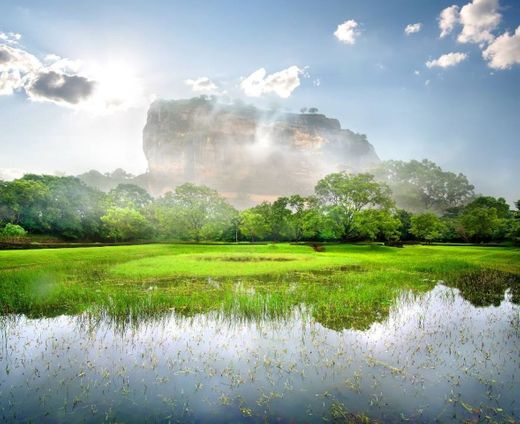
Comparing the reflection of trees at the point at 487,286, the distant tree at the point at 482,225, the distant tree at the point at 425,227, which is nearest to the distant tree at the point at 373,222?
the distant tree at the point at 425,227

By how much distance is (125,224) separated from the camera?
238 ft

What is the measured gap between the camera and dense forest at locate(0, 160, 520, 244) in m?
63.5

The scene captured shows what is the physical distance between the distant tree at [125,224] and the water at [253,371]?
206 feet

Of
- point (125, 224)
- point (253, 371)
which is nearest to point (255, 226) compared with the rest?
point (125, 224)

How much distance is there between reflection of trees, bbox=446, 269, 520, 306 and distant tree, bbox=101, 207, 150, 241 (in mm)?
64482

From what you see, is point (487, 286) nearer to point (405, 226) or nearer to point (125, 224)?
point (405, 226)

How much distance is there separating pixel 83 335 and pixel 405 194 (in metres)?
136

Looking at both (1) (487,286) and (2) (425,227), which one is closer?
(1) (487,286)

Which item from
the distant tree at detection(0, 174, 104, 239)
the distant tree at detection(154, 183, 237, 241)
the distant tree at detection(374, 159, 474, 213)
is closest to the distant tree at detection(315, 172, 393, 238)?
the distant tree at detection(154, 183, 237, 241)

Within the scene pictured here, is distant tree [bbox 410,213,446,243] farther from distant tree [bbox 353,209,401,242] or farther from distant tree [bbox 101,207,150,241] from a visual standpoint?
distant tree [bbox 101,207,150,241]

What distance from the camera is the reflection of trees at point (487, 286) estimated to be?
18016 mm

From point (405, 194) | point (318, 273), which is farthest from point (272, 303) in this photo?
point (405, 194)

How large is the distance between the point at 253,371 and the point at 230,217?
72.0 m

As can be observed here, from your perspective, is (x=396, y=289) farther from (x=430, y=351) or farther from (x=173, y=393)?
(x=173, y=393)
